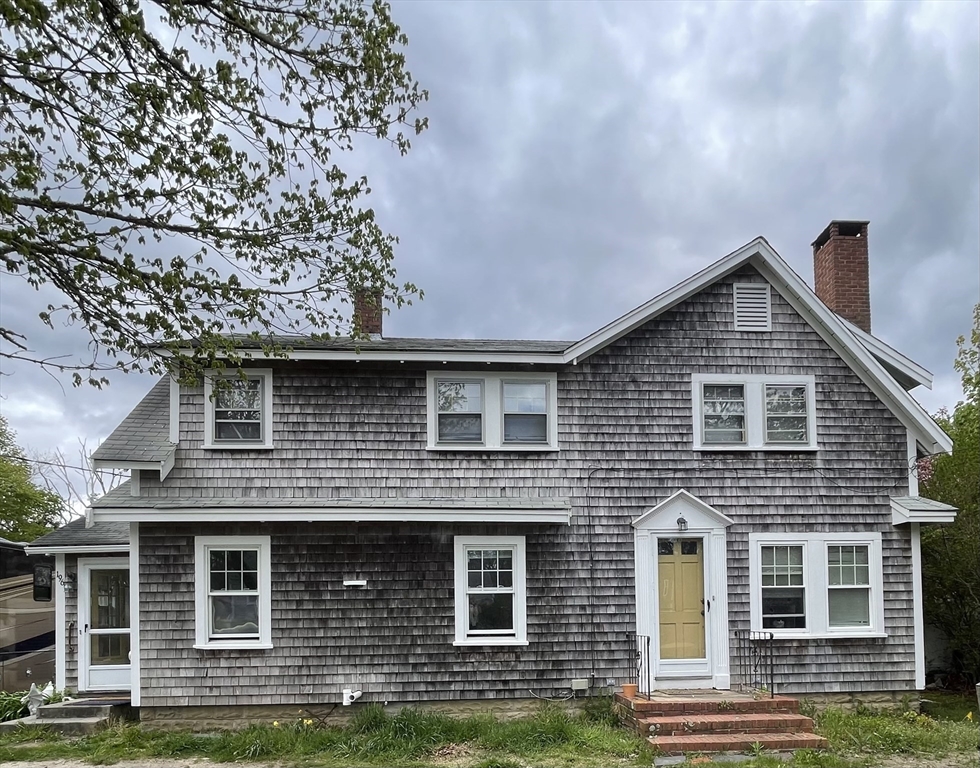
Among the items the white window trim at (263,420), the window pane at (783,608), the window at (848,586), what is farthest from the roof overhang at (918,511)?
the white window trim at (263,420)

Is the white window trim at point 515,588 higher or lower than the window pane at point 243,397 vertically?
lower

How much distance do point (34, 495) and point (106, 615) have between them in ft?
66.9

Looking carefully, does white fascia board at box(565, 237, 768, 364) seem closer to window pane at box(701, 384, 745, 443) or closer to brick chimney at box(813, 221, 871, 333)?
window pane at box(701, 384, 745, 443)

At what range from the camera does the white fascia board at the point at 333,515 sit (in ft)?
38.1

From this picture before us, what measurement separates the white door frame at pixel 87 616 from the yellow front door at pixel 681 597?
893 cm

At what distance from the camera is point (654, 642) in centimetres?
1243

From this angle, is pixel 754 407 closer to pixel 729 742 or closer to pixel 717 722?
pixel 717 722

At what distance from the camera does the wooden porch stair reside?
10398mm

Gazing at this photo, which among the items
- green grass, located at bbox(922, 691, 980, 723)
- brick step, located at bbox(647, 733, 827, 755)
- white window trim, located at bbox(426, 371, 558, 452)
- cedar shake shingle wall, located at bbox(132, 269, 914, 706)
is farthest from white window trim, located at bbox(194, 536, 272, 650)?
green grass, located at bbox(922, 691, 980, 723)

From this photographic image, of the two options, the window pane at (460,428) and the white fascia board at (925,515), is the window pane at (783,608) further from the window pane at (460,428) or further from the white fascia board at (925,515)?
the window pane at (460,428)

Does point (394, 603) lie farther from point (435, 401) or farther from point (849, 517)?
point (849, 517)

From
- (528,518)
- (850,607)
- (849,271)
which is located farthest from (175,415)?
(849,271)

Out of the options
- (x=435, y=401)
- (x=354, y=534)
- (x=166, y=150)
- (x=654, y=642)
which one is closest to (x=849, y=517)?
(x=654, y=642)

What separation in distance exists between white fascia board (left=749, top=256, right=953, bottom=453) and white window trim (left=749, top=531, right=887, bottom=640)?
190 centimetres
